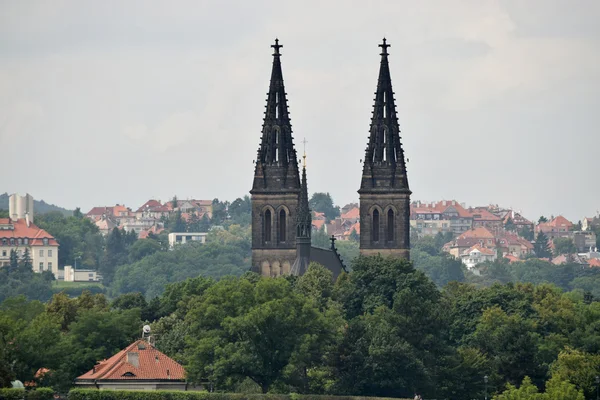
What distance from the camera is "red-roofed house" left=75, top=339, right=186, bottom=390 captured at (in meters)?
115

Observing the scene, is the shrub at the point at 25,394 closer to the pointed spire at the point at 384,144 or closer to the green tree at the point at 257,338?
the green tree at the point at 257,338

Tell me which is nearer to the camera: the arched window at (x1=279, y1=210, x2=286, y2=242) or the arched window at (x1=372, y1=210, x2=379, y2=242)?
the arched window at (x1=279, y1=210, x2=286, y2=242)

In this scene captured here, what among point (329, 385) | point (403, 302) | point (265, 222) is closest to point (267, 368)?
point (329, 385)

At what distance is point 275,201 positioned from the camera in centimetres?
16062

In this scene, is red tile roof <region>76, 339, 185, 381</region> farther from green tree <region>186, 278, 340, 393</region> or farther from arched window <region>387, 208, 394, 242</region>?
arched window <region>387, 208, 394, 242</region>

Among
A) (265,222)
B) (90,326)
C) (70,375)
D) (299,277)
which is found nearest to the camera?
(70,375)

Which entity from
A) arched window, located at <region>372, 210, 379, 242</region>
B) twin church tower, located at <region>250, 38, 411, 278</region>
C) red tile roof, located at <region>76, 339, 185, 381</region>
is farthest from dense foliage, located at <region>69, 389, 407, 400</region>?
arched window, located at <region>372, 210, 379, 242</region>

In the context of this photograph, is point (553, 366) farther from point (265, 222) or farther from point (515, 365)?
point (265, 222)

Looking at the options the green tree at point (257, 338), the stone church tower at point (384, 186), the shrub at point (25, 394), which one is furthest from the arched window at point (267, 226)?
the shrub at point (25, 394)

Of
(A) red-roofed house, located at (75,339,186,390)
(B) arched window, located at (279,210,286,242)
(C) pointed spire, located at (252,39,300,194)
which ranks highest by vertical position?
(C) pointed spire, located at (252,39,300,194)

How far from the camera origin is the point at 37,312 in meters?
138

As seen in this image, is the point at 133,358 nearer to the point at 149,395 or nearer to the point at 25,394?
the point at 149,395

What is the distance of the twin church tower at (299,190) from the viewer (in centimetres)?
15900

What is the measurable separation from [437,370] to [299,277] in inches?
1067
